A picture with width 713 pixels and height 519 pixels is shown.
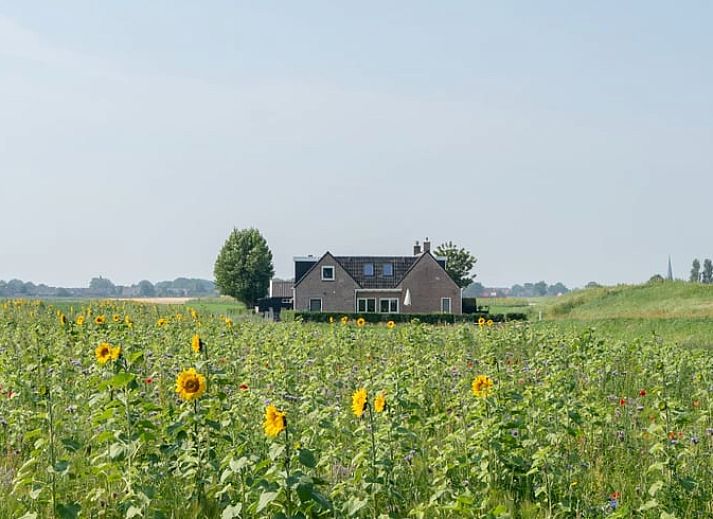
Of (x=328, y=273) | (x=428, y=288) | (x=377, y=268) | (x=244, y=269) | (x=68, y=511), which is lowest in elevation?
(x=68, y=511)

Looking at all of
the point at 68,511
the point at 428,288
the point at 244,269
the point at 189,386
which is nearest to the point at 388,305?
the point at 428,288

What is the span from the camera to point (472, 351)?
14.4 metres

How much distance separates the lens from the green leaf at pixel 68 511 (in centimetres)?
464

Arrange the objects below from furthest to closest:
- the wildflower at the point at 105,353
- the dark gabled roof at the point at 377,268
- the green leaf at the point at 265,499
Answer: the dark gabled roof at the point at 377,268 → the wildflower at the point at 105,353 → the green leaf at the point at 265,499

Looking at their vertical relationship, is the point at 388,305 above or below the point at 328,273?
below

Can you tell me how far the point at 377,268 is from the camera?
4866cm

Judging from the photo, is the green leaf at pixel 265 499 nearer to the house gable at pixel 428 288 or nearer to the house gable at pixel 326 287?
the house gable at pixel 428 288

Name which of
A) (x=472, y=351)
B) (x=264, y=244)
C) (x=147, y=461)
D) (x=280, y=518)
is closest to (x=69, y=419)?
(x=147, y=461)

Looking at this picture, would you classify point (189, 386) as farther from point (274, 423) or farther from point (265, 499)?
point (265, 499)

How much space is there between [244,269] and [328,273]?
20319mm

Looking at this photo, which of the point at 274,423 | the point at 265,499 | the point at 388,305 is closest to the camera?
the point at 265,499

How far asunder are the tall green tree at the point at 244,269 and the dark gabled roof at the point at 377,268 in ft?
64.2

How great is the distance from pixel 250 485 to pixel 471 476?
6.04 feet

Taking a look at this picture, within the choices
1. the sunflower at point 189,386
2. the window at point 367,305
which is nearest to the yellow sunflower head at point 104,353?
the sunflower at point 189,386
